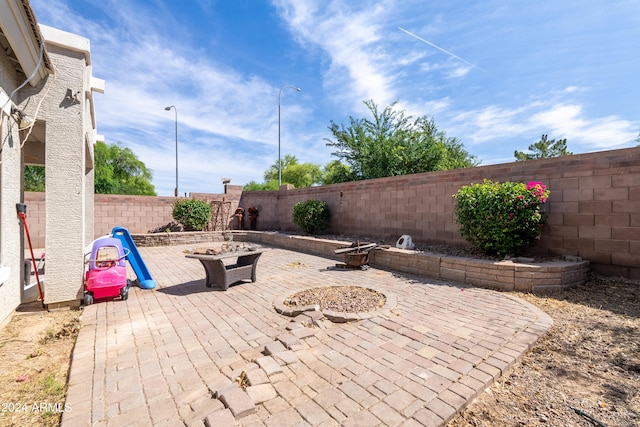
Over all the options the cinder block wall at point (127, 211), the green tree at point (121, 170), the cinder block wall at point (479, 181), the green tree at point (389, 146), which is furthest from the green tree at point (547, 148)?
the green tree at point (121, 170)

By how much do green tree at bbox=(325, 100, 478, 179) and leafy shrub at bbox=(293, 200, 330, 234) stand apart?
17.1ft

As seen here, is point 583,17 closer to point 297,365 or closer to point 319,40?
point 319,40

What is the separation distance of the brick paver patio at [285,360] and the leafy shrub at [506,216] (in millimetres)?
1393

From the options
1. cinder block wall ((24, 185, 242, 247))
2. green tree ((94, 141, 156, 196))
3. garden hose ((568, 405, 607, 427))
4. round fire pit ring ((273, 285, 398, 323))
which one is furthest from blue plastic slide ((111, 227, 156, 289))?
green tree ((94, 141, 156, 196))

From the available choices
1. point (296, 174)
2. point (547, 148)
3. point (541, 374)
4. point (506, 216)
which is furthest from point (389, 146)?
point (296, 174)

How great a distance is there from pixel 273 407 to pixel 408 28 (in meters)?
9.58

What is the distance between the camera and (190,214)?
1177 centimetres

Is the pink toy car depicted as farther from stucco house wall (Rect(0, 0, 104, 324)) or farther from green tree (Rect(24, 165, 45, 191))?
green tree (Rect(24, 165, 45, 191))

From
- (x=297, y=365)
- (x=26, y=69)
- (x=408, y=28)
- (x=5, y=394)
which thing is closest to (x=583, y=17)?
(x=408, y=28)

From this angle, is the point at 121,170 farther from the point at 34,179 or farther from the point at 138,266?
the point at 138,266

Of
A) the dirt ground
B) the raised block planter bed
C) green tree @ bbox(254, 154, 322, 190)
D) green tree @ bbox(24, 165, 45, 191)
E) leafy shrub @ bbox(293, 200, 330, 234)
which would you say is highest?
green tree @ bbox(254, 154, 322, 190)

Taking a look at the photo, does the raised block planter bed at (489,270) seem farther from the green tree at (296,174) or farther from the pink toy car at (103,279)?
the green tree at (296,174)

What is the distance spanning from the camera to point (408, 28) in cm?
800

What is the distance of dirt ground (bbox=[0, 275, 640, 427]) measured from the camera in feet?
6.12
